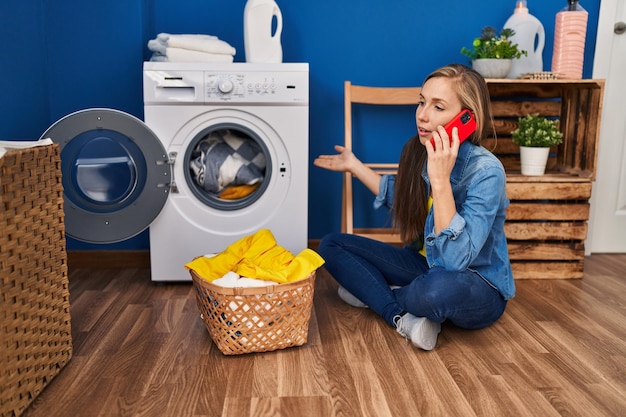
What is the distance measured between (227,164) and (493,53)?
1.15 meters

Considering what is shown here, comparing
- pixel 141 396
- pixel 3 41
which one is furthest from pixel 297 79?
pixel 141 396

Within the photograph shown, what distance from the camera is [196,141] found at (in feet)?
7.24

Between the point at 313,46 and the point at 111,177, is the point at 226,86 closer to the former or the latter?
the point at 111,177

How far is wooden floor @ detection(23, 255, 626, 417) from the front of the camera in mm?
1389

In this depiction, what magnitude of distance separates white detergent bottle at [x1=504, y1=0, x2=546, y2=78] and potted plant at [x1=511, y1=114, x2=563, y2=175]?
230mm

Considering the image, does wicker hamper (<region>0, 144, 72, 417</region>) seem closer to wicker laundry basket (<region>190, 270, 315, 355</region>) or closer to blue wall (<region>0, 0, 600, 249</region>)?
wicker laundry basket (<region>190, 270, 315, 355</region>)

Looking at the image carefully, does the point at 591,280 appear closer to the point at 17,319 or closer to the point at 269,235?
the point at 269,235

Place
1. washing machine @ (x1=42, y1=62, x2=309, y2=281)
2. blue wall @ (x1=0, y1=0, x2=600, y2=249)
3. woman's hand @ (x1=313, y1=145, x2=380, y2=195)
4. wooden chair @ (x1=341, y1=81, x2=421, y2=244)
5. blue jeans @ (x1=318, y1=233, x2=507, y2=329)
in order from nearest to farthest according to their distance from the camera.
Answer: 1. blue jeans @ (x1=318, y1=233, x2=507, y2=329)
2. woman's hand @ (x1=313, y1=145, x2=380, y2=195)
3. washing machine @ (x1=42, y1=62, x2=309, y2=281)
4. blue wall @ (x1=0, y1=0, x2=600, y2=249)
5. wooden chair @ (x1=341, y1=81, x2=421, y2=244)

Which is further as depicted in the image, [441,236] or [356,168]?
[356,168]

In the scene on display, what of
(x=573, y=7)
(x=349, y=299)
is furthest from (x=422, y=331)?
(x=573, y=7)

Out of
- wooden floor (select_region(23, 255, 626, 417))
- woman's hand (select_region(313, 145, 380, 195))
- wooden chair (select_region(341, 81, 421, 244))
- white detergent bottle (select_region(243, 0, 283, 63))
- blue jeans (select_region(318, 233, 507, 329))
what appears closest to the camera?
wooden floor (select_region(23, 255, 626, 417))

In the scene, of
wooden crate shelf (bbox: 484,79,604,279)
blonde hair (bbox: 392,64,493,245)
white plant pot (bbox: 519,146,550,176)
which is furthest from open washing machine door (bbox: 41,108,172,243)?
white plant pot (bbox: 519,146,550,176)

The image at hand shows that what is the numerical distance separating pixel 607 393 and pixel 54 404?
1290mm

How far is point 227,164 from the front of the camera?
2213 mm
